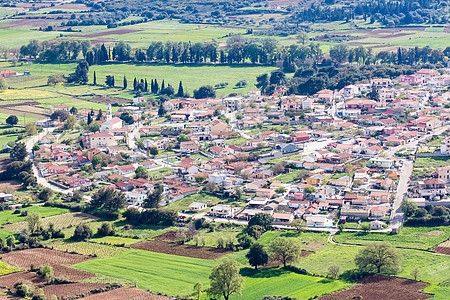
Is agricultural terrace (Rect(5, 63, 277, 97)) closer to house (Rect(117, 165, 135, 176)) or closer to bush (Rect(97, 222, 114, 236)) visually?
house (Rect(117, 165, 135, 176))

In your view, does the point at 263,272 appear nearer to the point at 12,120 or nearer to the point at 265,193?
the point at 265,193

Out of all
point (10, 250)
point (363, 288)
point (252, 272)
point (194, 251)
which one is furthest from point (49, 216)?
point (363, 288)

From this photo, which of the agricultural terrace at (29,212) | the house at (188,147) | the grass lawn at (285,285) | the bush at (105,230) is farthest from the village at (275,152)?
the grass lawn at (285,285)

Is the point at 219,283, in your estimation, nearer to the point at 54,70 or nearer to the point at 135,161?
the point at 135,161

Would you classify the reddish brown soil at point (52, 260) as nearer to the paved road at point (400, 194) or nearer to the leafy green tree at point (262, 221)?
the leafy green tree at point (262, 221)

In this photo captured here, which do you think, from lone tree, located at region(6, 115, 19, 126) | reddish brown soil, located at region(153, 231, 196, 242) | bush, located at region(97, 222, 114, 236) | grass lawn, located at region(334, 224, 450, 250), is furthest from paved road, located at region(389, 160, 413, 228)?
lone tree, located at region(6, 115, 19, 126)

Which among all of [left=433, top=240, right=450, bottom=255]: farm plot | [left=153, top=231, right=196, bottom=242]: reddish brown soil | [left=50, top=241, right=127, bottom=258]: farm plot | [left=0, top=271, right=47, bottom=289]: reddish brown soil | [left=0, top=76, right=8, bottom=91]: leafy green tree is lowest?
[left=50, top=241, right=127, bottom=258]: farm plot

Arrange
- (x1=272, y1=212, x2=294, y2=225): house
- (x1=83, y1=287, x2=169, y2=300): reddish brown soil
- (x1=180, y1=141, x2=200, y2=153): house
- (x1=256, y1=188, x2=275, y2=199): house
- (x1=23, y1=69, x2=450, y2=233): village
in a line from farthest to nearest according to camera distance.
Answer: (x1=180, y1=141, x2=200, y2=153): house → (x1=256, y1=188, x2=275, y2=199): house → (x1=23, y1=69, x2=450, y2=233): village → (x1=272, y1=212, x2=294, y2=225): house → (x1=83, y1=287, x2=169, y2=300): reddish brown soil
